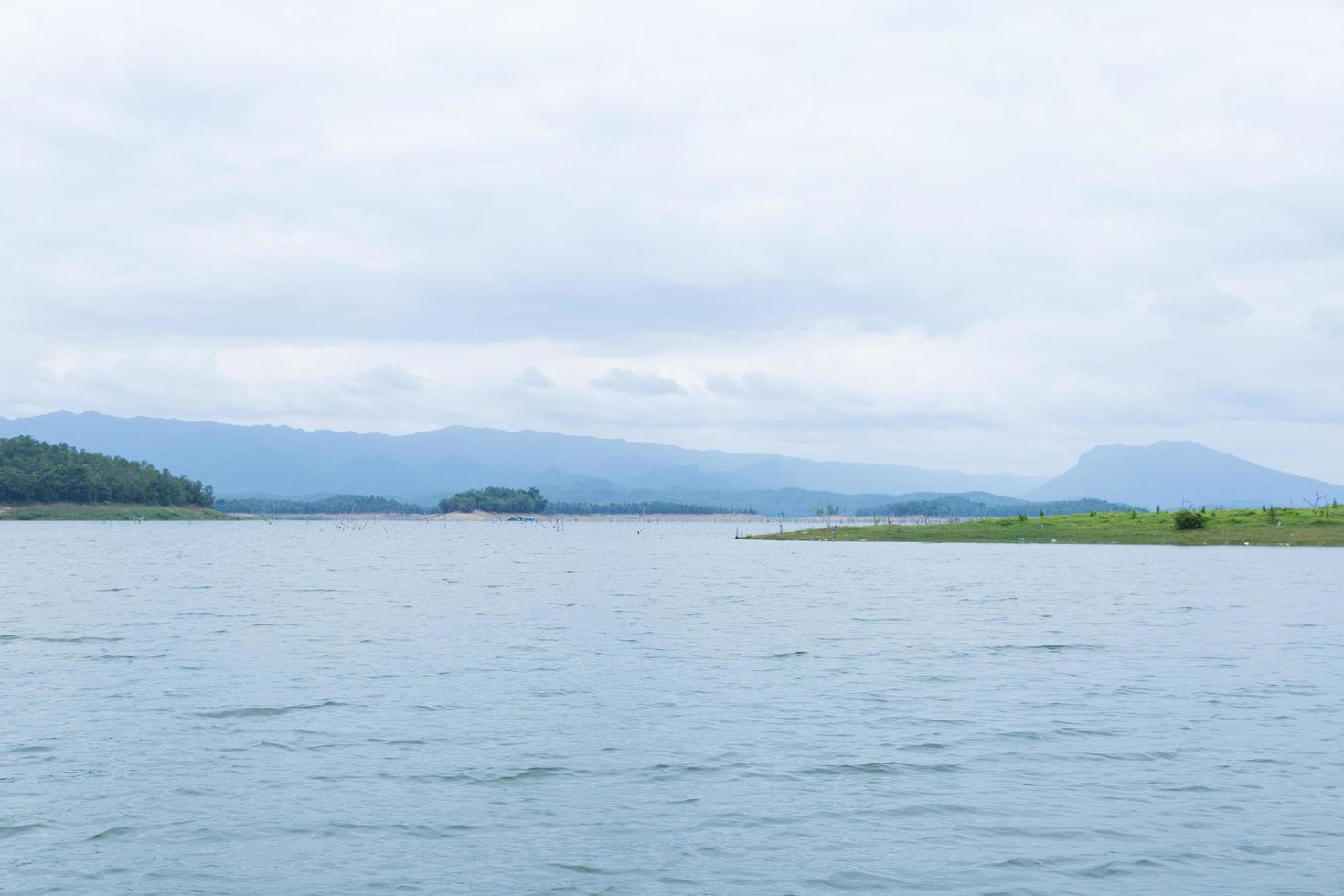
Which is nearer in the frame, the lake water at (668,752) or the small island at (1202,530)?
the lake water at (668,752)

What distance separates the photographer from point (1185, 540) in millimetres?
174250

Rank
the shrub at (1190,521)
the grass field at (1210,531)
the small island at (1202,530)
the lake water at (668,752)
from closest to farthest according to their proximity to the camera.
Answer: the lake water at (668,752), the grass field at (1210,531), the small island at (1202,530), the shrub at (1190,521)

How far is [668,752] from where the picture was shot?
2942 cm

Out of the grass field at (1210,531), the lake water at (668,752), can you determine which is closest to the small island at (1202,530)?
the grass field at (1210,531)

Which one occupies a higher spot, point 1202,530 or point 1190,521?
point 1190,521

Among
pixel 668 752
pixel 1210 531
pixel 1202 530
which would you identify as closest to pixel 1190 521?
pixel 1202 530

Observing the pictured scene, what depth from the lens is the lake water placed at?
20.5 meters

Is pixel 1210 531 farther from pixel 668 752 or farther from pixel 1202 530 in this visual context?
pixel 668 752

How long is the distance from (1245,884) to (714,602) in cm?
5844

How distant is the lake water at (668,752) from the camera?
20.5 metres

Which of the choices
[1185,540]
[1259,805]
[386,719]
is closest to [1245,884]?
[1259,805]

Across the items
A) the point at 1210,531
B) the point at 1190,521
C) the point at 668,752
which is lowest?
the point at 668,752

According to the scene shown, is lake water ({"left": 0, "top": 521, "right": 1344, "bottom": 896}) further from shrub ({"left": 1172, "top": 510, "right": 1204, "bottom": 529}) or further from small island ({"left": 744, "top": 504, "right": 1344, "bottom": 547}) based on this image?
shrub ({"left": 1172, "top": 510, "right": 1204, "bottom": 529})

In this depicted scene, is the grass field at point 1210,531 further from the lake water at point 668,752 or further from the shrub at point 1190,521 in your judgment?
the lake water at point 668,752
